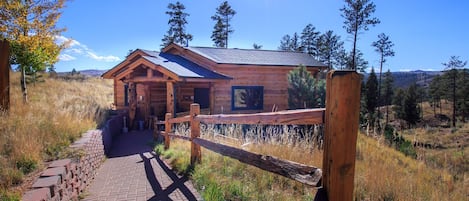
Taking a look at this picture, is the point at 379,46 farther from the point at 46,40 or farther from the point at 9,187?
the point at 9,187

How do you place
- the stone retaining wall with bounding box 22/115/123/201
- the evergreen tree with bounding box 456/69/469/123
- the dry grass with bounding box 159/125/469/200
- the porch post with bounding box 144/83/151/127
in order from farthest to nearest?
the evergreen tree with bounding box 456/69/469/123
the porch post with bounding box 144/83/151/127
the dry grass with bounding box 159/125/469/200
the stone retaining wall with bounding box 22/115/123/201

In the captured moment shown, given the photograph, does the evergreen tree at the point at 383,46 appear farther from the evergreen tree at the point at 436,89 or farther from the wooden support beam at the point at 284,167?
the wooden support beam at the point at 284,167

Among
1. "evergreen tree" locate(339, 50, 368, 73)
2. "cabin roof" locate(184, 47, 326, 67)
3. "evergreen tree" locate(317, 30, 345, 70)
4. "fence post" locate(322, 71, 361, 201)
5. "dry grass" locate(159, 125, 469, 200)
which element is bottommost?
"dry grass" locate(159, 125, 469, 200)

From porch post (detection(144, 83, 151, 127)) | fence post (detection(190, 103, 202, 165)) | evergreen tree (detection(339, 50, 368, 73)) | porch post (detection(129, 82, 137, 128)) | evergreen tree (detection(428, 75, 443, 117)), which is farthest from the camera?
evergreen tree (detection(428, 75, 443, 117))

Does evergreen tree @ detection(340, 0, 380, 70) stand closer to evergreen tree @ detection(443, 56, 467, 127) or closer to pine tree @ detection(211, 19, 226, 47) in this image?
pine tree @ detection(211, 19, 226, 47)

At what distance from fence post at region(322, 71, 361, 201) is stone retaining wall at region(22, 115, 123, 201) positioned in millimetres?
2924

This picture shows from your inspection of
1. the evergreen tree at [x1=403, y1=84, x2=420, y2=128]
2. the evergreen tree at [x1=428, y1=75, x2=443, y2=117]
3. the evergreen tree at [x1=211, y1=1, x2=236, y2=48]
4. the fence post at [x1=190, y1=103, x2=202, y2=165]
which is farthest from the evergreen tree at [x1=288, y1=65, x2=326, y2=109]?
the evergreen tree at [x1=428, y1=75, x2=443, y2=117]

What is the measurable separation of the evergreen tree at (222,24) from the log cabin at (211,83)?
52.5ft

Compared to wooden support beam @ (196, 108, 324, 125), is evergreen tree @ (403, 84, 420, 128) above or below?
below

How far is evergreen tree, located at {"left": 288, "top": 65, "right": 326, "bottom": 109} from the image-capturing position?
10.4 meters

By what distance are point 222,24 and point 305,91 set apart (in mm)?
22633

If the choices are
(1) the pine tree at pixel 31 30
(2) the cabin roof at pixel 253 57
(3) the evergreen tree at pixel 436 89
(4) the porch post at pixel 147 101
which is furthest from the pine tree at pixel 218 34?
(3) the evergreen tree at pixel 436 89

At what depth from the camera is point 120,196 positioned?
4035mm

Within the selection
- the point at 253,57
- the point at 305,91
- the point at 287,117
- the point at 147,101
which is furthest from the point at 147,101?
the point at 287,117
